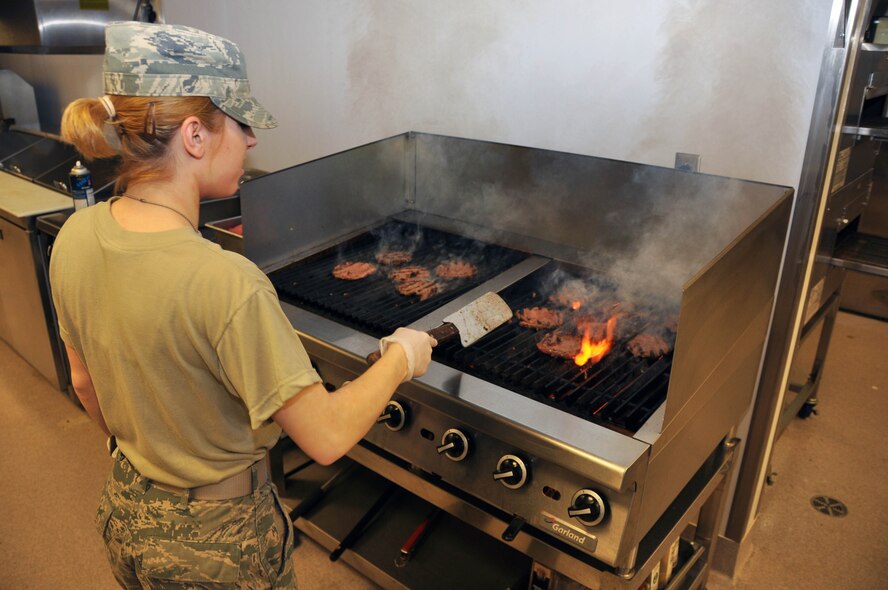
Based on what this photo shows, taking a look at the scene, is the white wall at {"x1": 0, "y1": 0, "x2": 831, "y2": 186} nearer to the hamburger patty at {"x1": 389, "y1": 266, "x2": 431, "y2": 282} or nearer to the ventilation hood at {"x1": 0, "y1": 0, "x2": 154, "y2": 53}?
the hamburger patty at {"x1": 389, "y1": 266, "x2": 431, "y2": 282}

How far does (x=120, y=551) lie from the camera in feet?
4.20

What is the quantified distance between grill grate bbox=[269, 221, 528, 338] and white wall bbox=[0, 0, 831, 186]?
38 cm

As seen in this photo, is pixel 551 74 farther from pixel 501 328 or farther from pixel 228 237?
pixel 228 237

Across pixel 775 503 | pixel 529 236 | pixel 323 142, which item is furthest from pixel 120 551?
pixel 775 503

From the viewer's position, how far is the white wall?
63.0 inches

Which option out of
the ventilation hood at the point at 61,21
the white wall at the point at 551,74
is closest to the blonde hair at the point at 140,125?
the white wall at the point at 551,74

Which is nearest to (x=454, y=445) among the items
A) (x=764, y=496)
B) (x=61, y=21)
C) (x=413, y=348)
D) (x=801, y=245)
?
(x=413, y=348)

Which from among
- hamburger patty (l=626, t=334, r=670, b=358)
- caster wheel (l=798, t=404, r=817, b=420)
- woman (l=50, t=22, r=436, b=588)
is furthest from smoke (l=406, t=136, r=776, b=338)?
caster wheel (l=798, t=404, r=817, b=420)

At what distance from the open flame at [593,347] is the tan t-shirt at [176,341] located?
0.68m

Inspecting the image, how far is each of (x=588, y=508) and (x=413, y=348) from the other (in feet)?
1.43

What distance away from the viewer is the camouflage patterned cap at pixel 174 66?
100cm

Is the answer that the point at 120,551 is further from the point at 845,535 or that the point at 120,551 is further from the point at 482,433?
the point at 845,535

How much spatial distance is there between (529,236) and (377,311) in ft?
1.86

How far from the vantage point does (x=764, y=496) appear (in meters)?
2.40
